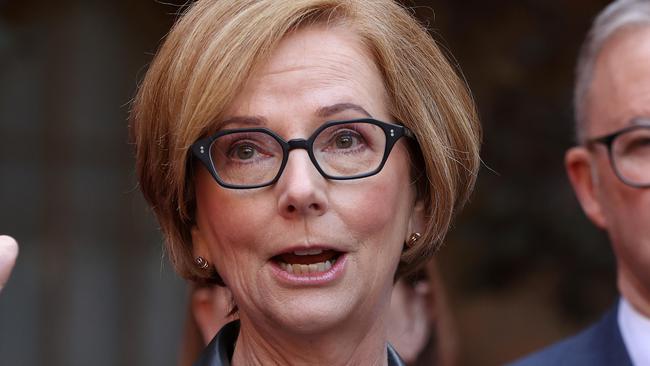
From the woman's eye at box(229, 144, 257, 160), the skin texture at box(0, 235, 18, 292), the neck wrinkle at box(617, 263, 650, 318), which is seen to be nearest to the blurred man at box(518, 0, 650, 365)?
the neck wrinkle at box(617, 263, 650, 318)

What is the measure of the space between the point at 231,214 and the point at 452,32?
4.21 meters

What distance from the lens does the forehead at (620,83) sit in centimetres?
348

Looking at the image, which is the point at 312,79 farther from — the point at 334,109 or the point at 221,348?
the point at 221,348

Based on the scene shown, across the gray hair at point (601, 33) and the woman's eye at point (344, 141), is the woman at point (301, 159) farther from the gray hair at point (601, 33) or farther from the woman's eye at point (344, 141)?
the gray hair at point (601, 33)

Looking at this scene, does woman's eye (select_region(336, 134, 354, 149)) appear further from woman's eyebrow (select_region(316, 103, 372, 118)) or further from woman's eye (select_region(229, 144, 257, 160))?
woman's eye (select_region(229, 144, 257, 160))

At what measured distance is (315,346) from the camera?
7.94ft

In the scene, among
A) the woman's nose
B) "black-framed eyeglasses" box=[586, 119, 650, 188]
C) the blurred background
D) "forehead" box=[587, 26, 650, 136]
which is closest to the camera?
the woman's nose

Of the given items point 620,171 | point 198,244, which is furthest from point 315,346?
point 620,171

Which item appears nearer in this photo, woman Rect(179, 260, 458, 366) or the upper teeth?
the upper teeth

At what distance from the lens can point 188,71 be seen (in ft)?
7.96

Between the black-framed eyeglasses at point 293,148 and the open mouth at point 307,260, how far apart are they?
0.46 feet

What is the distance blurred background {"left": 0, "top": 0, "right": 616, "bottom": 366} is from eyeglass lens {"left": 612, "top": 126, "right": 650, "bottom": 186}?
9.49ft

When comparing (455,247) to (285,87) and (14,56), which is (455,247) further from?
(285,87)

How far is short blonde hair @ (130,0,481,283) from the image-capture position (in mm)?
2387
